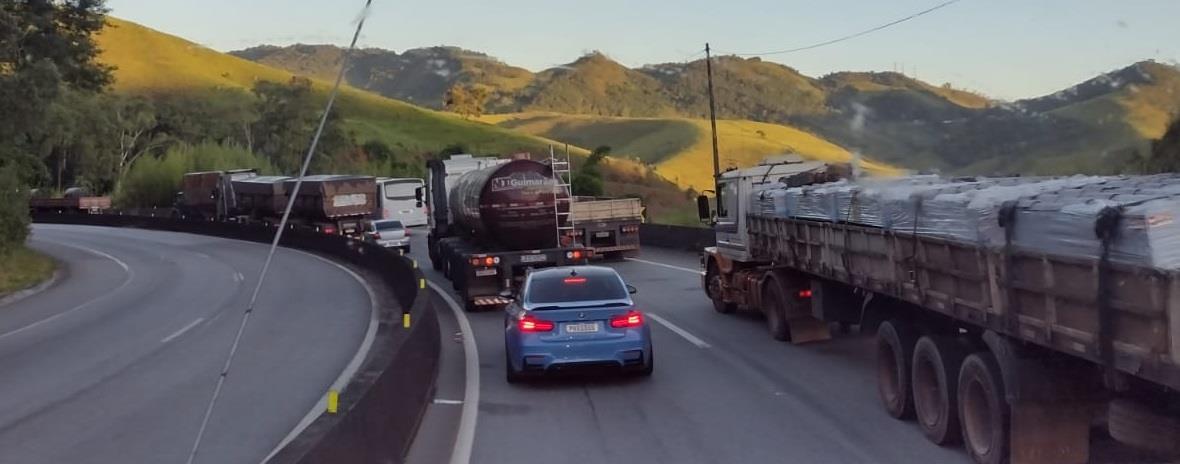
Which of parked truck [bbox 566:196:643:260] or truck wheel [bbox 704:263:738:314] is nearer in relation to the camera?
truck wheel [bbox 704:263:738:314]

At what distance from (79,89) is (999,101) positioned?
34.8 metres

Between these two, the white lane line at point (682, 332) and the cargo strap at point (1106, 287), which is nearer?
the cargo strap at point (1106, 287)

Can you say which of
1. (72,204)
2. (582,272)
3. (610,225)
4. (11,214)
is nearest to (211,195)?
(72,204)

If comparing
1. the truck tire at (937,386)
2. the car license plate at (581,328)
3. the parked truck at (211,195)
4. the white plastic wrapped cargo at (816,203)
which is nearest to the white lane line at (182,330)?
the car license plate at (581,328)

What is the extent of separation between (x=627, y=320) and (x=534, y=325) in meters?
1.07

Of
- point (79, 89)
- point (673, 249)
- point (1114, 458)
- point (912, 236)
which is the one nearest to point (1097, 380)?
point (1114, 458)

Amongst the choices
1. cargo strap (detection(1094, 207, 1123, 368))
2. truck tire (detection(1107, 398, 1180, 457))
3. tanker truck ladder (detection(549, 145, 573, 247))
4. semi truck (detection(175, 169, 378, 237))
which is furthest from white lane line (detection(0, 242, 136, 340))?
cargo strap (detection(1094, 207, 1123, 368))

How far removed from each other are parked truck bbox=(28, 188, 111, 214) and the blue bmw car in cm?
7629

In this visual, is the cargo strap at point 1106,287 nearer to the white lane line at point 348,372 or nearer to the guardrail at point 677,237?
the white lane line at point 348,372

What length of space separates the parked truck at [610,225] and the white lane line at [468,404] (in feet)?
51.0

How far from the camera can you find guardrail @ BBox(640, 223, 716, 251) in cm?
3762

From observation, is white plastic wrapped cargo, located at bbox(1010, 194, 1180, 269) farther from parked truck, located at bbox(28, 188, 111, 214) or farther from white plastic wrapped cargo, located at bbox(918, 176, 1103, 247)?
parked truck, located at bbox(28, 188, 111, 214)

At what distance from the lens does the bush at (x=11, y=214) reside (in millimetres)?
40844

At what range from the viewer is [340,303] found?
2677 cm
